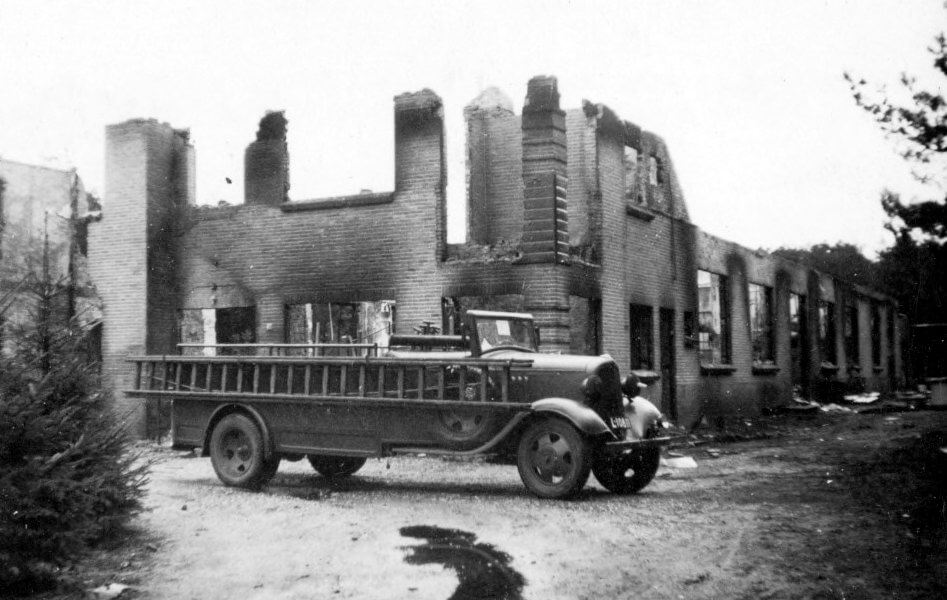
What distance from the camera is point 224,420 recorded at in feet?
36.5

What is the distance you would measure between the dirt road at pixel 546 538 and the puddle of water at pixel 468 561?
0.02 m

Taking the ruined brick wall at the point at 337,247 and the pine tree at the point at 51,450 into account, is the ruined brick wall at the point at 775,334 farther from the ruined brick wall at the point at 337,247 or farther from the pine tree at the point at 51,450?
the pine tree at the point at 51,450

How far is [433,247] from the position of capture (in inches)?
628

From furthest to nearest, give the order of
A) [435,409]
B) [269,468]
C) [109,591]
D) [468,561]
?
[269,468], [435,409], [468,561], [109,591]

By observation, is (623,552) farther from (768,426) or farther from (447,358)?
(768,426)

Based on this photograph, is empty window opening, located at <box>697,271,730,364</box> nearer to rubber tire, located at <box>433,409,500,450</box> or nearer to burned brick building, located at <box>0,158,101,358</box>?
rubber tire, located at <box>433,409,500,450</box>

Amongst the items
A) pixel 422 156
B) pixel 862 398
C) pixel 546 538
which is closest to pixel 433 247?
pixel 422 156

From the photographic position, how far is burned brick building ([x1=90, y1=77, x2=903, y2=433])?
15.6 metres

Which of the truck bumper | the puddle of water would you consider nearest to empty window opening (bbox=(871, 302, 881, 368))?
the truck bumper

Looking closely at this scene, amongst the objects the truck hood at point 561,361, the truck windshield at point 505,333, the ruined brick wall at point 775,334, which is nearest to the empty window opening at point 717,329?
the ruined brick wall at point 775,334

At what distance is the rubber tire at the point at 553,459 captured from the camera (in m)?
9.23

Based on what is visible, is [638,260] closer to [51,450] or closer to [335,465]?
[335,465]

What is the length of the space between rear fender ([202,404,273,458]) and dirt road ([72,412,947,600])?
492mm

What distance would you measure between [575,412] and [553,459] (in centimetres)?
56
